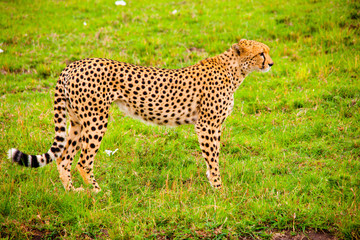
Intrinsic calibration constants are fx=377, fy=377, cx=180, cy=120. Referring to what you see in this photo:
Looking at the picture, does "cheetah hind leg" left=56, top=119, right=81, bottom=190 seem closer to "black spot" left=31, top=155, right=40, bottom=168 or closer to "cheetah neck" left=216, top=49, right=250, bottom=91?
"black spot" left=31, top=155, right=40, bottom=168

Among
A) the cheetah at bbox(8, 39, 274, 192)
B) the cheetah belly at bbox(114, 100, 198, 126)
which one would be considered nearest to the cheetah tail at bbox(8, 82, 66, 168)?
the cheetah at bbox(8, 39, 274, 192)

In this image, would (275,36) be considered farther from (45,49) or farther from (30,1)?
(30,1)

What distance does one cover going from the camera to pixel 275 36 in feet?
29.1

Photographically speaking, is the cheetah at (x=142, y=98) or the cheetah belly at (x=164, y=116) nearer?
the cheetah at (x=142, y=98)

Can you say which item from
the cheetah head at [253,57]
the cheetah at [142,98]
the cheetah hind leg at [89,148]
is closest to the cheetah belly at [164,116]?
the cheetah at [142,98]

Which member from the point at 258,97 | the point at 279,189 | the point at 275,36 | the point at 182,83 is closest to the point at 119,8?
the point at 275,36

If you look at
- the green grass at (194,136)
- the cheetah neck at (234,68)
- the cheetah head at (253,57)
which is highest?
the cheetah head at (253,57)

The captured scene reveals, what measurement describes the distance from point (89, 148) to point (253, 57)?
237cm

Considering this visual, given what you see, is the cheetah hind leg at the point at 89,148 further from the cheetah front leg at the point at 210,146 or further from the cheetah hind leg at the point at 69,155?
the cheetah front leg at the point at 210,146

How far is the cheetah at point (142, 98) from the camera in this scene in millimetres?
4379

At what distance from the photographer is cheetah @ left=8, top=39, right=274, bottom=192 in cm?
438

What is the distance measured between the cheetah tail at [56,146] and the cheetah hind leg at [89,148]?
9.7 inches

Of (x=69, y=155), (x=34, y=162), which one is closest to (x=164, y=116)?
(x=69, y=155)

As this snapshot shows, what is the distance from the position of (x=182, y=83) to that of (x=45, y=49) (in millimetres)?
5211
